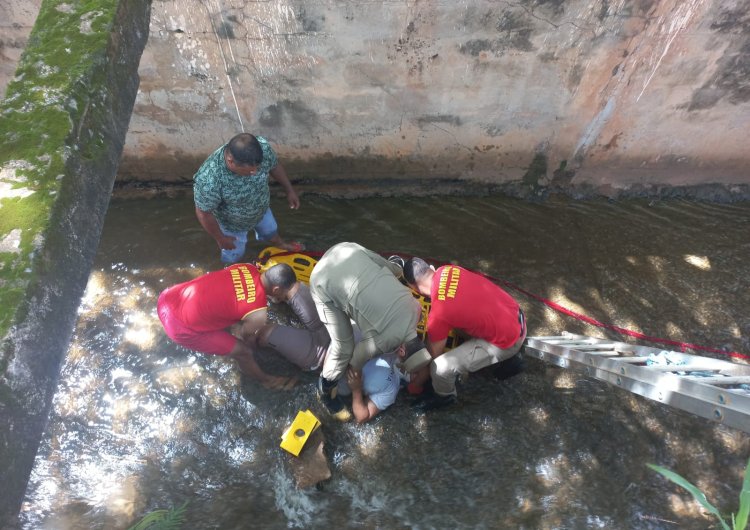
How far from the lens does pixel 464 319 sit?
2.83 metres

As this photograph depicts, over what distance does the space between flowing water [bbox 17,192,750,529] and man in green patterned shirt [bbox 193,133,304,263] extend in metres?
0.81

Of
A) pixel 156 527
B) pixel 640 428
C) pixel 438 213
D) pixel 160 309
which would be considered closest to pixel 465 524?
pixel 640 428

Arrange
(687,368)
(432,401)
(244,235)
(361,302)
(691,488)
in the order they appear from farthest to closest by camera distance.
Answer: (244,235)
(432,401)
(361,302)
(687,368)
(691,488)

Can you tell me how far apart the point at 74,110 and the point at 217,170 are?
48.8 inches

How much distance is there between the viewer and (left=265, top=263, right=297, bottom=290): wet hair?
3.03 meters

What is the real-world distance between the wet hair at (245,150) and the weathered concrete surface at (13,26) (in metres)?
2.10

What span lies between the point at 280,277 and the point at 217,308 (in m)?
0.47

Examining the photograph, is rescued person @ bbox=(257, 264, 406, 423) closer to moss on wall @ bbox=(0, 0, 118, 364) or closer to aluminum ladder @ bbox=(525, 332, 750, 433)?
aluminum ladder @ bbox=(525, 332, 750, 433)

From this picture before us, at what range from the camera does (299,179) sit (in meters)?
4.86

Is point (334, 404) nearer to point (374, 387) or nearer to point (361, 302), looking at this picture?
point (374, 387)

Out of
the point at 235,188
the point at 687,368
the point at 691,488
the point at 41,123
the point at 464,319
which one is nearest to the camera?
the point at 691,488

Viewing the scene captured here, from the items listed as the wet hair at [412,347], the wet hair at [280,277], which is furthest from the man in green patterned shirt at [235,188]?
the wet hair at [412,347]

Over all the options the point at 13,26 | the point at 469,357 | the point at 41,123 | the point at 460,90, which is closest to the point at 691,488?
the point at 469,357

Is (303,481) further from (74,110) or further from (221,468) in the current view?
(74,110)
